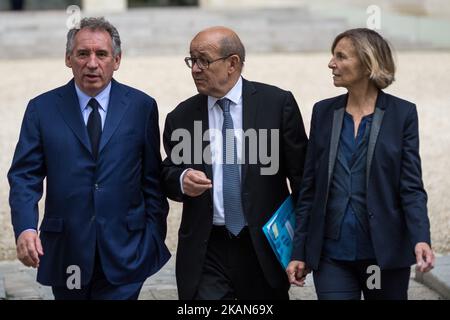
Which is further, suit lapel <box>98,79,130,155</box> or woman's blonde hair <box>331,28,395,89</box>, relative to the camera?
suit lapel <box>98,79,130,155</box>

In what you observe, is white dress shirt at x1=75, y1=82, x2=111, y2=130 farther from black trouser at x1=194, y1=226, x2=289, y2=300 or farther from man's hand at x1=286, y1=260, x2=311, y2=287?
man's hand at x1=286, y1=260, x2=311, y2=287

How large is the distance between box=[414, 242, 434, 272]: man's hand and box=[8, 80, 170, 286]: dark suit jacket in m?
1.24

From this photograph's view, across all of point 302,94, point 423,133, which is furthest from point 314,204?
point 302,94

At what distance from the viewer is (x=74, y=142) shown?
489 centimetres

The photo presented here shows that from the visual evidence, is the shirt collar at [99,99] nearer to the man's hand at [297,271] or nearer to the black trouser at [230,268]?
the black trouser at [230,268]

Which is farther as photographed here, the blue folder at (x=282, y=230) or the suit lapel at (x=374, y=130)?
the blue folder at (x=282, y=230)

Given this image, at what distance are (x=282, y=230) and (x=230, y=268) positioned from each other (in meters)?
0.30

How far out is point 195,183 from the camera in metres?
4.71

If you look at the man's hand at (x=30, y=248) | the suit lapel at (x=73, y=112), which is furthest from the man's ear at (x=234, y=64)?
the man's hand at (x=30, y=248)

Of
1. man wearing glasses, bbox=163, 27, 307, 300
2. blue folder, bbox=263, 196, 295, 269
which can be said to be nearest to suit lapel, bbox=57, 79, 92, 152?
man wearing glasses, bbox=163, 27, 307, 300

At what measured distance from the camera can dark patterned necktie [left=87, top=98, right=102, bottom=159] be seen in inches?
193

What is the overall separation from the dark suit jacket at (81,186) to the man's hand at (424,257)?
124 centimetres

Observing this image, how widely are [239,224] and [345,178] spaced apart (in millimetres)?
541

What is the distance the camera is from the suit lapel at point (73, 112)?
16.0 ft
